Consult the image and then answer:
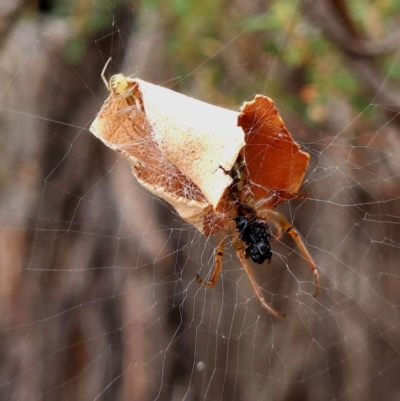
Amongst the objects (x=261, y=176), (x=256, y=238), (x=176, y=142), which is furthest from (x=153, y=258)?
(x=176, y=142)

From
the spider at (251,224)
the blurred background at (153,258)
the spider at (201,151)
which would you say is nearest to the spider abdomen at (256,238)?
the spider at (251,224)

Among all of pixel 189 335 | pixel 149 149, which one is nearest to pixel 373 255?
pixel 189 335

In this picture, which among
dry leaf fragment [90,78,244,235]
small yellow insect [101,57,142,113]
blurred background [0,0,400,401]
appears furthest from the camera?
blurred background [0,0,400,401]

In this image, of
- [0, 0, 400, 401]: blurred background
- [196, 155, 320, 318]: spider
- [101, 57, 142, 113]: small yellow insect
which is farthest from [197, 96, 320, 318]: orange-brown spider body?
[0, 0, 400, 401]: blurred background

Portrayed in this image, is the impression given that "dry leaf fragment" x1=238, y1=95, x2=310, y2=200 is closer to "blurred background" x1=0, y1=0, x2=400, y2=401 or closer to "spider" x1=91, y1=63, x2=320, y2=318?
"spider" x1=91, y1=63, x2=320, y2=318

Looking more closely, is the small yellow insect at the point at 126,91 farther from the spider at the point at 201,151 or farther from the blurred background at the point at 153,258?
the blurred background at the point at 153,258

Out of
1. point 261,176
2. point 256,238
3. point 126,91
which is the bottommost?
point 256,238

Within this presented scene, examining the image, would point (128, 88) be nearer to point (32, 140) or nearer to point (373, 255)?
point (32, 140)

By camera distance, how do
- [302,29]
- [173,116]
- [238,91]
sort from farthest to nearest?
1. [238,91]
2. [302,29]
3. [173,116]

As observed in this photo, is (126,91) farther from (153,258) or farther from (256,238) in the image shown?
(153,258)
